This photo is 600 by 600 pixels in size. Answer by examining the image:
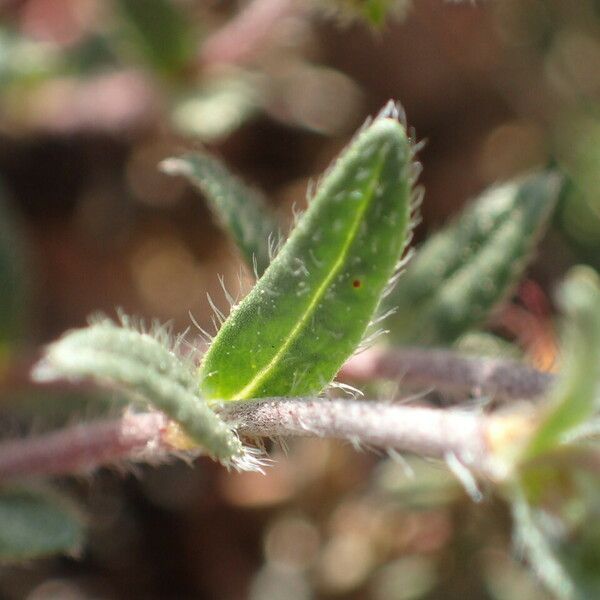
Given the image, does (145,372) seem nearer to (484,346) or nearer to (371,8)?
(371,8)

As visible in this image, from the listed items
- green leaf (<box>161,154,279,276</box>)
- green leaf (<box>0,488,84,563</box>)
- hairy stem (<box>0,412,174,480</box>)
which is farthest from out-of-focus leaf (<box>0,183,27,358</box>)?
green leaf (<box>161,154,279,276</box>)

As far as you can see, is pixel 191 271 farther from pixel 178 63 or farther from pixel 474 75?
pixel 474 75

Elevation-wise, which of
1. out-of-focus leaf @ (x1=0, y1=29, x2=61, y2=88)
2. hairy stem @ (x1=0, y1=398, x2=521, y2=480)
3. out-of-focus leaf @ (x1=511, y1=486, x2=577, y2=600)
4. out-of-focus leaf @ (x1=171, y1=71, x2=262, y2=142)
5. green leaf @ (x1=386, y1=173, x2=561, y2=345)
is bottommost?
out-of-focus leaf @ (x1=511, y1=486, x2=577, y2=600)

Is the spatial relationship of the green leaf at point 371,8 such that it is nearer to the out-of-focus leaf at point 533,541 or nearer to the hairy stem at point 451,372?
the hairy stem at point 451,372

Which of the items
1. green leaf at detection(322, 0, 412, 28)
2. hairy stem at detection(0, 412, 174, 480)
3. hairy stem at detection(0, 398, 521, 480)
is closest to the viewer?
hairy stem at detection(0, 398, 521, 480)

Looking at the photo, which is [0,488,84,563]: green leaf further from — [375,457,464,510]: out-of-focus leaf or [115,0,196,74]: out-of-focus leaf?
[115,0,196,74]: out-of-focus leaf

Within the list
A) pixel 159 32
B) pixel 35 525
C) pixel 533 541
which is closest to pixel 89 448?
pixel 35 525
